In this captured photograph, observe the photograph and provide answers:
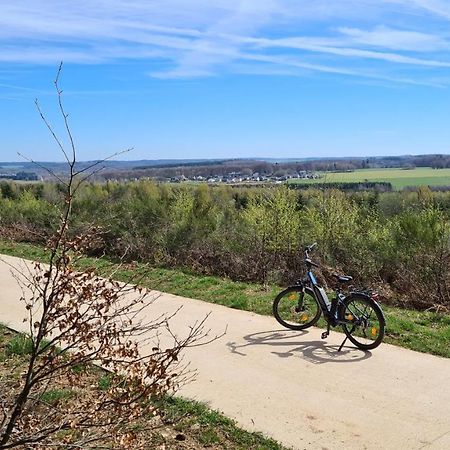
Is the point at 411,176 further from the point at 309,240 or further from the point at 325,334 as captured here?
the point at 325,334

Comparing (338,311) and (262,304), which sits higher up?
(338,311)

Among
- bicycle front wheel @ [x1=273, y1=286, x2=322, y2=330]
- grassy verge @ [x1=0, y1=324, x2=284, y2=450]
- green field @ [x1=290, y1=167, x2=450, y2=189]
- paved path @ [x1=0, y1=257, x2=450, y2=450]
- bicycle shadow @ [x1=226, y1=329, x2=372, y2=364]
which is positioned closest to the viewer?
grassy verge @ [x1=0, y1=324, x2=284, y2=450]

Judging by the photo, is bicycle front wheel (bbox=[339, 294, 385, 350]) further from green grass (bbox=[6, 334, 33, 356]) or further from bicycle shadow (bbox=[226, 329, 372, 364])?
green grass (bbox=[6, 334, 33, 356])

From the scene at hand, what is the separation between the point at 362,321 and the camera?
6.74 m

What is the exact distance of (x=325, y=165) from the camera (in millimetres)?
15352

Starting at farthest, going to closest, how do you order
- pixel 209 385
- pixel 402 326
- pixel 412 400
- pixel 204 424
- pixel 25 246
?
pixel 25 246 → pixel 402 326 → pixel 209 385 → pixel 412 400 → pixel 204 424

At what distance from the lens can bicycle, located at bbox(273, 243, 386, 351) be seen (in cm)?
668

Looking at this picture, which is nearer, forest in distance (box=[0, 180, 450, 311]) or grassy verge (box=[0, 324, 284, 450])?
grassy verge (box=[0, 324, 284, 450])

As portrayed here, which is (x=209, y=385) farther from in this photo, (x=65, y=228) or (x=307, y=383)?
(x=65, y=228)

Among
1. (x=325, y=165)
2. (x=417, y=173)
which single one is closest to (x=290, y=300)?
(x=325, y=165)

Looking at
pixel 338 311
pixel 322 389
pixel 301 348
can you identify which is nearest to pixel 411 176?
pixel 338 311

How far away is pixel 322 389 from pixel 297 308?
221 cm

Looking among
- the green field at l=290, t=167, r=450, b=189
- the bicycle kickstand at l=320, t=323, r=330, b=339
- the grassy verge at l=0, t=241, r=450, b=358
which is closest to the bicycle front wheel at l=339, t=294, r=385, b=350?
the bicycle kickstand at l=320, t=323, r=330, b=339

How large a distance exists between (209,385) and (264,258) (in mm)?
7233
